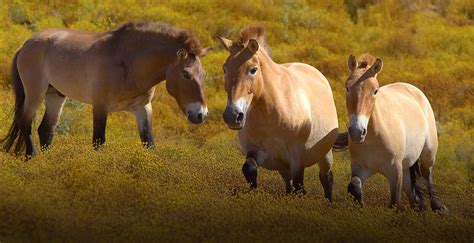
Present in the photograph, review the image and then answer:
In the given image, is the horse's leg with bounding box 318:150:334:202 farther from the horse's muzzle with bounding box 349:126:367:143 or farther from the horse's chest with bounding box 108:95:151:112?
the horse's chest with bounding box 108:95:151:112

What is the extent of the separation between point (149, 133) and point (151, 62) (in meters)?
1.01

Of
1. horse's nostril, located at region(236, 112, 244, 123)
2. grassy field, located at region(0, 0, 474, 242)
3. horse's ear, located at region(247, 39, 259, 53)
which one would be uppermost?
horse's ear, located at region(247, 39, 259, 53)

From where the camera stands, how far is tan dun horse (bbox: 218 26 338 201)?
9.22 meters

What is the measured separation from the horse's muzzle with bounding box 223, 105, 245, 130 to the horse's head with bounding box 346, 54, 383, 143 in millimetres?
1077

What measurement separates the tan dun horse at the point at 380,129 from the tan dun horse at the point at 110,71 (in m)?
1.79

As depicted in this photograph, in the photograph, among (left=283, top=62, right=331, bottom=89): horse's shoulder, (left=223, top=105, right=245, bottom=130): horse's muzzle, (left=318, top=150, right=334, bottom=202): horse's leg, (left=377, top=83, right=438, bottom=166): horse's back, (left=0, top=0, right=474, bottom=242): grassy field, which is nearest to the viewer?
(left=0, top=0, right=474, bottom=242): grassy field

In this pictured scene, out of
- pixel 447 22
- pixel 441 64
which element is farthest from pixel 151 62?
pixel 447 22

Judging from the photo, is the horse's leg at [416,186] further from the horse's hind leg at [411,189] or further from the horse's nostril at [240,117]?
the horse's nostril at [240,117]

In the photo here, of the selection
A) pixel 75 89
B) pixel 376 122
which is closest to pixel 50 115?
pixel 75 89

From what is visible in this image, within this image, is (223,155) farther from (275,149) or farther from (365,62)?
(365,62)

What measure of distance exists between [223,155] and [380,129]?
149 inches

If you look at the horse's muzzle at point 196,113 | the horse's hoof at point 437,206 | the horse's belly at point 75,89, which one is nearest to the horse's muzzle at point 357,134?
the horse's muzzle at point 196,113

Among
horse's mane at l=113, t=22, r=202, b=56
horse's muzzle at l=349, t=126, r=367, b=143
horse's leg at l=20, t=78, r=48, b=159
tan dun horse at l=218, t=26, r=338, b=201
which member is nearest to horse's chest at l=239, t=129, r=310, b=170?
tan dun horse at l=218, t=26, r=338, b=201

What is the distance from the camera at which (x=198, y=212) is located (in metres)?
8.34
